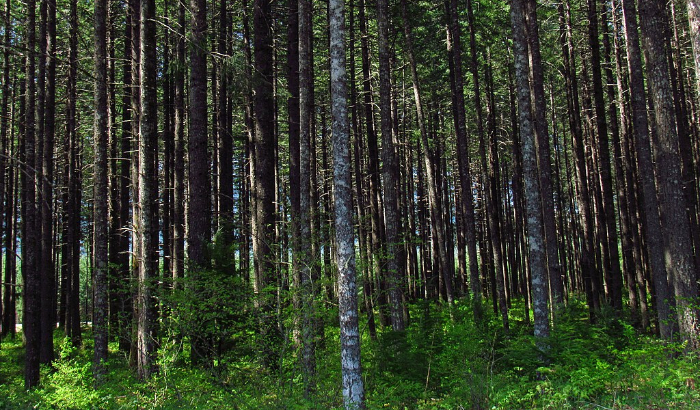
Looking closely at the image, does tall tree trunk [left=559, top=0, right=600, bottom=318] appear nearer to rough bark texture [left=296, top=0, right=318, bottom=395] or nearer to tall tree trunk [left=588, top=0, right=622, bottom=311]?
tall tree trunk [left=588, top=0, right=622, bottom=311]

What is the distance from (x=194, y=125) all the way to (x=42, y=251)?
7850 millimetres

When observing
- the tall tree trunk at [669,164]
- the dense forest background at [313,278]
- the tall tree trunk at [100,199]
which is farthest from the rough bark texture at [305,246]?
the tall tree trunk at [669,164]

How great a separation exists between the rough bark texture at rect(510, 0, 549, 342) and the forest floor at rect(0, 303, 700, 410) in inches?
25.4

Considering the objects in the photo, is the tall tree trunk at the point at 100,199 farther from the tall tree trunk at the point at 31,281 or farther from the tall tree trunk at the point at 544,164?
the tall tree trunk at the point at 544,164

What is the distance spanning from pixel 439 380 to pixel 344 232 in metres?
4.67

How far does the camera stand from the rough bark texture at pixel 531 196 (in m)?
10.4

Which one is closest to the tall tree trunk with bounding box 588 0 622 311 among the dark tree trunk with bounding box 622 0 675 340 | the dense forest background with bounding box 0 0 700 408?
the dense forest background with bounding box 0 0 700 408

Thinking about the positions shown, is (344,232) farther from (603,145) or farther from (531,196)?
(603,145)

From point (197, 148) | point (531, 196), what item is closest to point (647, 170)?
point (531, 196)

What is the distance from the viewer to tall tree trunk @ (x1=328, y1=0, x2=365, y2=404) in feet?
25.3

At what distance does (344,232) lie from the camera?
8148mm

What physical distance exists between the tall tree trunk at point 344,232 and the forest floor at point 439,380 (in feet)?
1.88

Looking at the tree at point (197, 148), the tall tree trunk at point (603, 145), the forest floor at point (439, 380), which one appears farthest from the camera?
the tall tree trunk at point (603, 145)

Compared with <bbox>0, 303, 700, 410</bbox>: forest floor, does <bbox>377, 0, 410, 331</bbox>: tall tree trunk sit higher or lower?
higher
